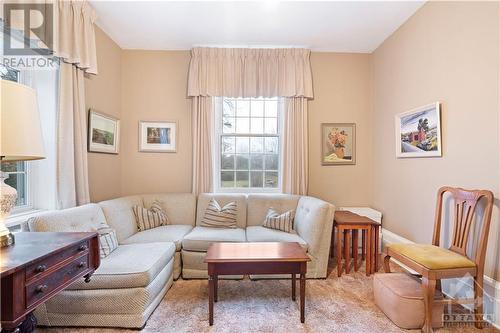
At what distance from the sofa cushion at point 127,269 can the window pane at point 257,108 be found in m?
2.43

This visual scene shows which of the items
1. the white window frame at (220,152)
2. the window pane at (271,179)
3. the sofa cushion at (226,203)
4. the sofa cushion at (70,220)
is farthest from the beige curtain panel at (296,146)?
the sofa cushion at (70,220)

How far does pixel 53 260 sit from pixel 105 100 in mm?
2567

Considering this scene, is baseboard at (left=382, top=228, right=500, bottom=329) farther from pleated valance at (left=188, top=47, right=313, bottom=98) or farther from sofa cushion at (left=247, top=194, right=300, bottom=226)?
pleated valance at (left=188, top=47, right=313, bottom=98)

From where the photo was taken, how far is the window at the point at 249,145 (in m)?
3.97

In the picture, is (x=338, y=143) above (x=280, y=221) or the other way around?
above

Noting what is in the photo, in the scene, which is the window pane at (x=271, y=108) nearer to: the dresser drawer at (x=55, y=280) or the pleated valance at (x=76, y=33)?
the pleated valance at (x=76, y=33)

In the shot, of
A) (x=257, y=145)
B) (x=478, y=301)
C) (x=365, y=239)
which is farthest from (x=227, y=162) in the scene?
(x=478, y=301)

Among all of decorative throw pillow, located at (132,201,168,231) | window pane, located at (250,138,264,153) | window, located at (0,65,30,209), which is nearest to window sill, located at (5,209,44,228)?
window, located at (0,65,30,209)

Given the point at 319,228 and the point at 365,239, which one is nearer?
the point at 319,228

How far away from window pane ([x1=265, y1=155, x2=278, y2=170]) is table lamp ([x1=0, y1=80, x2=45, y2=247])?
9.59 ft

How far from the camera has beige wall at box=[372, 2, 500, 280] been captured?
6.74 ft

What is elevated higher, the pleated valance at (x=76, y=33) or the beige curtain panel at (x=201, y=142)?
the pleated valance at (x=76, y=33)

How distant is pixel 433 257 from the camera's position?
6.48ft

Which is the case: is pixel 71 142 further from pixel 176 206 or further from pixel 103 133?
pixel 176 206
